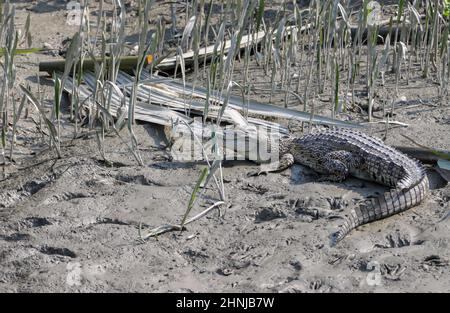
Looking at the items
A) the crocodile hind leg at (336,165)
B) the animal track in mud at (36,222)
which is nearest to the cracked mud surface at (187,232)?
the animal track in mud at (36,222)

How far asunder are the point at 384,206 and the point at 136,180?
1771 mm

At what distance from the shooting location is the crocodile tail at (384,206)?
5479mm

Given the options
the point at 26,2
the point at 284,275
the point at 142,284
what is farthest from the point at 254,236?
the point at 26,2

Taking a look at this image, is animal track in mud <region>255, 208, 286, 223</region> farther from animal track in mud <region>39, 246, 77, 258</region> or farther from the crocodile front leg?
animal track in mud <region>39, 246, 77, 258</region>

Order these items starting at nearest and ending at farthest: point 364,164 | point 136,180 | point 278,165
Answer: point 136,180
point 364,164
point 278,165

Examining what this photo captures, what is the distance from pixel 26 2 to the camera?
10070mm

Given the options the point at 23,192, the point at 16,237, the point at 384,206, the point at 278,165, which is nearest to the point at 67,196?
the point at 23,192

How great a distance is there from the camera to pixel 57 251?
5.20m

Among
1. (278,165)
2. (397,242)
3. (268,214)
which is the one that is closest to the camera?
(397,242)

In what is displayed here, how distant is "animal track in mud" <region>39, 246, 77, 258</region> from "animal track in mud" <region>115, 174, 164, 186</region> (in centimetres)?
107

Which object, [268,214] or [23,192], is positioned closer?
[268,214]

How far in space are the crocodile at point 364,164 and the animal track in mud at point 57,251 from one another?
1.77 m

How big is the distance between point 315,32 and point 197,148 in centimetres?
146

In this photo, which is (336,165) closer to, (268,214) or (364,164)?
(364,164)
